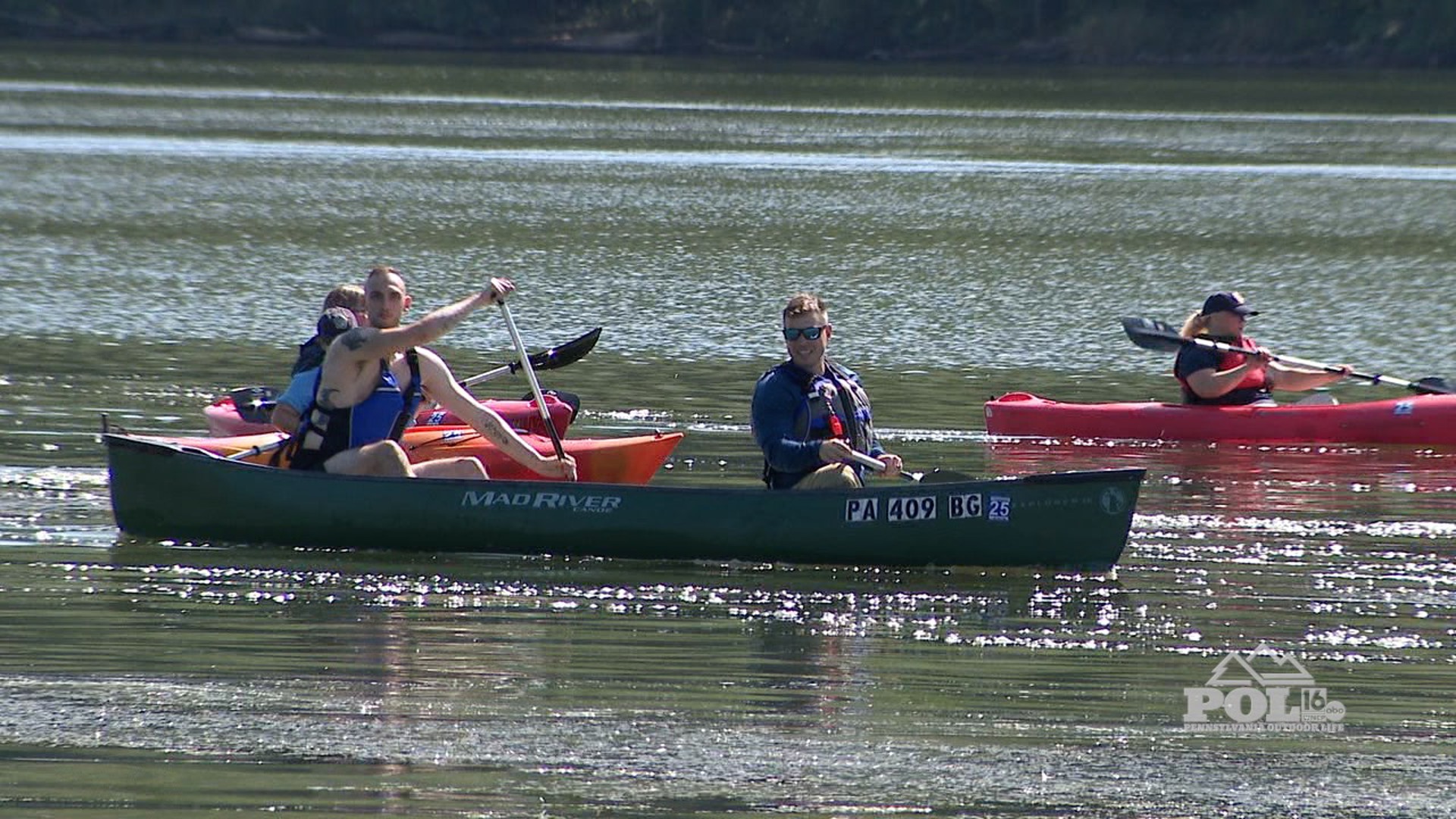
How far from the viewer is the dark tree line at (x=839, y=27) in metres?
68.8

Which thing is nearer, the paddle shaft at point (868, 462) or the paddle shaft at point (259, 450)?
the paddle shaft at point (868, 462)

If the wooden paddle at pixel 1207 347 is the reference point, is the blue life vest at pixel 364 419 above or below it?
below

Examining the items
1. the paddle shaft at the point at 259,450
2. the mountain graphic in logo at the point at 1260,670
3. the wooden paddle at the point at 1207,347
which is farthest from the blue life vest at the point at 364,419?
the wooden paddle at the point at 1207,347

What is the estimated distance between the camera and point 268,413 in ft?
41.9

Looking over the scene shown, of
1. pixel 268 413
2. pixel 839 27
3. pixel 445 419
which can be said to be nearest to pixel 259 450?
pixel 268 413

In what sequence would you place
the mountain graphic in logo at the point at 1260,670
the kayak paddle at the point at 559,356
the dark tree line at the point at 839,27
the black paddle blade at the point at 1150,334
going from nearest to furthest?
the mountain graphic in logo at the point at 1260,670, the kayak paddle at the point at 559,356, the black paddle blade at the point at 1150,334, the dark tree line at the point at 839,27

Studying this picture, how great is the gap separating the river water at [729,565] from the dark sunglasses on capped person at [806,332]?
2.78 feet

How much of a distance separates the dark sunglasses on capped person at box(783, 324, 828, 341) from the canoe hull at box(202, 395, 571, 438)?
2.81 meters

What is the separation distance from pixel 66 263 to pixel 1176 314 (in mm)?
11293

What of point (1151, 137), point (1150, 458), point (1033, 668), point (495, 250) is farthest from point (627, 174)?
point (1033, 668)

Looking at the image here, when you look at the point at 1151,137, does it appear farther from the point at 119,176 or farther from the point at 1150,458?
the point at 1150,458

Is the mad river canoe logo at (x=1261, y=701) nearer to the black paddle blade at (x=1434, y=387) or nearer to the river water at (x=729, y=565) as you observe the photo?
the river water at (x=729, y=565)

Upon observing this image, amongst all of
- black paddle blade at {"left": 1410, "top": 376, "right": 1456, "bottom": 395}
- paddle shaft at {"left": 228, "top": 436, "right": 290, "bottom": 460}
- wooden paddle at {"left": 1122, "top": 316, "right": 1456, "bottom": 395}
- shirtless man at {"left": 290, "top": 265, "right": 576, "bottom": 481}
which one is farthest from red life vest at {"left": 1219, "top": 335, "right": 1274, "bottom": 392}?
paddle shaft at {"left": 228, "top": 436, "right": 290, "bottom": 460}

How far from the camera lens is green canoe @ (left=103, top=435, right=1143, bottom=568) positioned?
9859 millimetres
